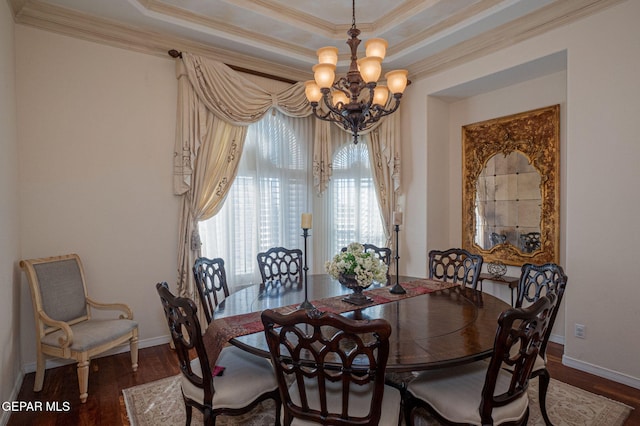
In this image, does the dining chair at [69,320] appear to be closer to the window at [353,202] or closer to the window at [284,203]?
the window at [284,203]

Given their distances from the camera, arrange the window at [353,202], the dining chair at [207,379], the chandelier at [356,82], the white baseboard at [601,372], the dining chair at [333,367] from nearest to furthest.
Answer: the dining chair at [333,367]
the dining chair at [207,379]
the chandelier at [356,82]
the white baseboard at [601,372]
the window at [353,202]

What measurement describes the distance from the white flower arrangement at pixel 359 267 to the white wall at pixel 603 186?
6.22 ft

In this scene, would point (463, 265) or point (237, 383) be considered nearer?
point (237, 383)

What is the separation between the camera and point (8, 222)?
7.93 ft

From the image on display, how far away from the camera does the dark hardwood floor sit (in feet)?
7.42

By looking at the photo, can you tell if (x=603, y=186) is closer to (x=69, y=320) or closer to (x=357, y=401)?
(x=357, y=401)

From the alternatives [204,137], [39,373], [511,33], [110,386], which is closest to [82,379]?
Result: [110,386]

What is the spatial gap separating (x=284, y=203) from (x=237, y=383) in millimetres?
2605

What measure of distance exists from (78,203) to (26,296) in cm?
85

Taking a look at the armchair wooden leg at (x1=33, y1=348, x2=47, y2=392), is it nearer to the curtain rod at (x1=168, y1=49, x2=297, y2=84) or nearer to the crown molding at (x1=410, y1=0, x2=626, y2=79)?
the curtain rod at (x1=168, y1=49, x2=297, y2=84)

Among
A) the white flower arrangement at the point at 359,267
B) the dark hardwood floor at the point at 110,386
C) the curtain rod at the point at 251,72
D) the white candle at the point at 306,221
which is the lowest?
the dark hardwood floor at the point at 110,386

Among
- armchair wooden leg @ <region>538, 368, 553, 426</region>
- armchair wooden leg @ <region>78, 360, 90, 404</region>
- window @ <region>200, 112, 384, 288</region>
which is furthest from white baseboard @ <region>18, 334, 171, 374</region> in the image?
armchair wooden leg @ <region>538, 368, 553, 426</region>

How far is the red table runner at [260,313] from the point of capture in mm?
1818

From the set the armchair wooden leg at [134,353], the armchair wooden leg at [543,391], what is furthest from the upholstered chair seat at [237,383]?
the armchair wooden leg at [543,391]
